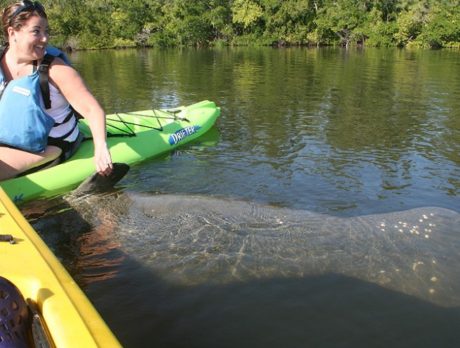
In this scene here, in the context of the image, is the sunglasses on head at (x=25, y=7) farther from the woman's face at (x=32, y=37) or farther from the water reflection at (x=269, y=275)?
the water reflection at (x=269, y=275)

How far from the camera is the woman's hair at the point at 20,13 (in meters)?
3.94

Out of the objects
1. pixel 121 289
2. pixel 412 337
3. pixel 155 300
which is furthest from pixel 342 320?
pixel 121 289

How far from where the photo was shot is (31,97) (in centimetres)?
445

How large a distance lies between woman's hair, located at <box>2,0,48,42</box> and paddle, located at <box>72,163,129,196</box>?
152cm

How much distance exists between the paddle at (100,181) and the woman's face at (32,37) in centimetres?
126

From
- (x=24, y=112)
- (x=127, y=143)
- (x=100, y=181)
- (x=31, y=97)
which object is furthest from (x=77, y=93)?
(x=127, y=143)

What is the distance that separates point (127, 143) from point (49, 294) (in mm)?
4766

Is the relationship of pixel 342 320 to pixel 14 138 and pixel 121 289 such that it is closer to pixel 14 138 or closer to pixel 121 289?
pixel 121 289

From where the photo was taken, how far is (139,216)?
4527 millimetres

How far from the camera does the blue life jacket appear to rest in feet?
14.6

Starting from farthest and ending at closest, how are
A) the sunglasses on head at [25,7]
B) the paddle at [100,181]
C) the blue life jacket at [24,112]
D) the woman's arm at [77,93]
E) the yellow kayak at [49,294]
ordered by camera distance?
the paddle at [100,181], the blue life jacket at [24,112], the woman's arm at [77,93], the sunglasses on head at [25,7], the yellow kayak at [49,294]

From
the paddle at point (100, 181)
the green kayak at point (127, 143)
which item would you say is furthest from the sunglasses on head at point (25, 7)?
the green kayak at point (127, 143)

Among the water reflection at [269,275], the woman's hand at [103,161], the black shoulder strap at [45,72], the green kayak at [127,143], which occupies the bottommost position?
the water reflection at [269,275]

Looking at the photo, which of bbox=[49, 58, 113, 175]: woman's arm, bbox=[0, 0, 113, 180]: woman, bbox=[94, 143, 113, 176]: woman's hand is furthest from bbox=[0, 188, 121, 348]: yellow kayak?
bbox=[49, 58, 113, 175]: woman's arm
